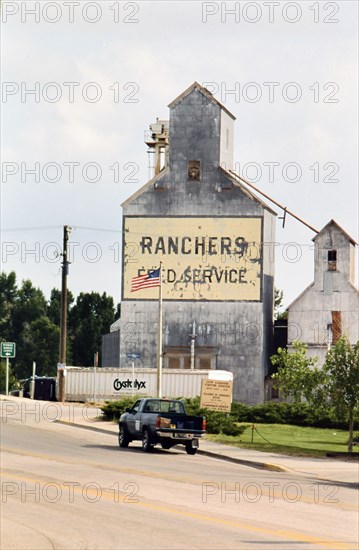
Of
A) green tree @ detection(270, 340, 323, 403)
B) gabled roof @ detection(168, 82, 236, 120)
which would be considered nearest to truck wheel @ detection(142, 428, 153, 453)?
green tree @ detection(270, 340, 323, 403)

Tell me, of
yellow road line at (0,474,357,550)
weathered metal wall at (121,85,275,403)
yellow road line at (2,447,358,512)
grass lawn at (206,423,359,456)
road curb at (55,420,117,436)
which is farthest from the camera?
weathered metal wall at (121,85,275,403)

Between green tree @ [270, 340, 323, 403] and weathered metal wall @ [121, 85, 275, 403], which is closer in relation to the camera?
green tree @ [270, 340, 323, 403]

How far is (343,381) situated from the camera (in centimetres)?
4259

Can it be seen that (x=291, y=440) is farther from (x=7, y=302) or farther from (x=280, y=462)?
(x=7, y=302)

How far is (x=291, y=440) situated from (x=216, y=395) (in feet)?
12.9

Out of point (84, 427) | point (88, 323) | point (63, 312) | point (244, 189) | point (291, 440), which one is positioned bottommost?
point (291, 440)

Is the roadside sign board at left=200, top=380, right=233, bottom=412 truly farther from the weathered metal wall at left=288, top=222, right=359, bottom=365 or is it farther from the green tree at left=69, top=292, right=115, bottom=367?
the green tree at left=69, top=292, right=115, bottom=367

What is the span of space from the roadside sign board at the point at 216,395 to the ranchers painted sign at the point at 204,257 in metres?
32.7

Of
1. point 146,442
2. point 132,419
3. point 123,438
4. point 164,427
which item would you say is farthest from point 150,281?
point 164,427

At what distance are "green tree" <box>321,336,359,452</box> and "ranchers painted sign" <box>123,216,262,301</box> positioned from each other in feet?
119

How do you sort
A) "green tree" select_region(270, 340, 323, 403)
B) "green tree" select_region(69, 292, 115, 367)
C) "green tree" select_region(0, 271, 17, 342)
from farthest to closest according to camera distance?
"green tree" select_region(0, 271, 17, 342)
"green tree" select_region(69, 292, 115, 367)
"green tree" select_region(270, 340, 323, 403)

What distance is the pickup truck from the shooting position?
38906mm

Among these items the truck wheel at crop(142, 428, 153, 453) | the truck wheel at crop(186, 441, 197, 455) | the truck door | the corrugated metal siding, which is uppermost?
the corrugated metal siding

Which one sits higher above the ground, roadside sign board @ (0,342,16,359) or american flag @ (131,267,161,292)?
american flag @ (131,267,161,292)
